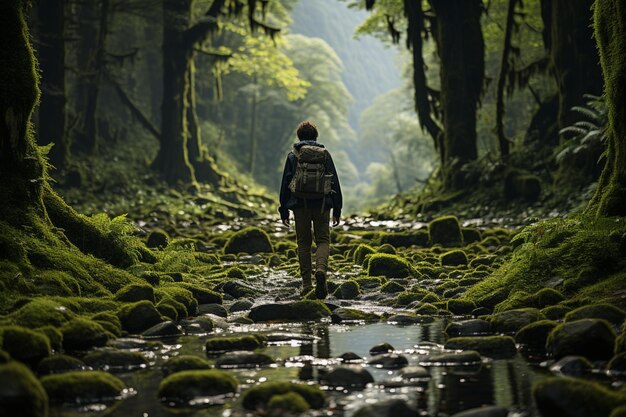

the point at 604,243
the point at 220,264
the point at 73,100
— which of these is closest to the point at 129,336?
the point at 604,243

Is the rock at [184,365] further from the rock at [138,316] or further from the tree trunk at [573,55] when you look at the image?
the tree trunk at [573,55]

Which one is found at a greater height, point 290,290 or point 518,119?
point 518,119

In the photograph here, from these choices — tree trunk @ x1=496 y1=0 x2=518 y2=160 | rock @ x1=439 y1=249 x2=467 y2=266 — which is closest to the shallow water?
rock @ x1=439 y1=249 x2=467 y2=266

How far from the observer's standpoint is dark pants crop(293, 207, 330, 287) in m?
9.94

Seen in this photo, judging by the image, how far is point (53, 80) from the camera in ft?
83.8

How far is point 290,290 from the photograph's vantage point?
421 inches

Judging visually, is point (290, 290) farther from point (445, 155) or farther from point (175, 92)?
point (175, 92)

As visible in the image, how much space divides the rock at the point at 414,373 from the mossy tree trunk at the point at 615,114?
410 centimetres

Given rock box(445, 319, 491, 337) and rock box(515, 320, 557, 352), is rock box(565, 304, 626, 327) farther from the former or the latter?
rock box(445, 319, 491, 337)

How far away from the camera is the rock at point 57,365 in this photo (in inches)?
205

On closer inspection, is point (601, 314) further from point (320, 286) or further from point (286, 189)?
point (286, 189)

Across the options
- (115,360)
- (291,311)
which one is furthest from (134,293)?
(115,360)

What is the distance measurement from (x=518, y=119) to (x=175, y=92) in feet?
71.4

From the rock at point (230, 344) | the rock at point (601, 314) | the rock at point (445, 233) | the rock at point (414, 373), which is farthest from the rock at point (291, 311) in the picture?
the rock at point (445, 233)
